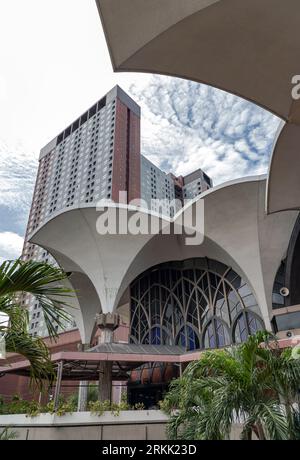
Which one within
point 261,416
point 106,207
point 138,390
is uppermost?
point 106,207

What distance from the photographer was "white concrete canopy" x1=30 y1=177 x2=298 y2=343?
15.8 meters

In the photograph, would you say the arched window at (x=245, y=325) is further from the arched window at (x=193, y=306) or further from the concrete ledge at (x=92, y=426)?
the concrete ledge at (x=92, y=426)

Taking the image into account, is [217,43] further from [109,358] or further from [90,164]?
[90,164]

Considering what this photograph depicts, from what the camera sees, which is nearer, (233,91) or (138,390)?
(233,91)

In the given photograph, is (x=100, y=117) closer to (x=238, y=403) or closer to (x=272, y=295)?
(x=272, y=295)

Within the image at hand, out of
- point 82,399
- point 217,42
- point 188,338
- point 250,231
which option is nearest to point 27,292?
point 217,42

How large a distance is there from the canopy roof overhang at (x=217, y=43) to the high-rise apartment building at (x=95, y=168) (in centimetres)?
4860

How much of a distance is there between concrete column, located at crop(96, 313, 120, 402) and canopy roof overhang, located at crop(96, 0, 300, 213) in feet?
46.4

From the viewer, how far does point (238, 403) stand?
5.40 m

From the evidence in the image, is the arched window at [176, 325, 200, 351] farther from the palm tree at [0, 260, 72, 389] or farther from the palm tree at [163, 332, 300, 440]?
the palm tree at [0, 260, 72, 389]

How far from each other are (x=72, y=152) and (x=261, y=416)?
71.8 metres

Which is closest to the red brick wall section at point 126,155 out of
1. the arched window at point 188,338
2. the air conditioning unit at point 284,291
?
the arched window at point 188,338

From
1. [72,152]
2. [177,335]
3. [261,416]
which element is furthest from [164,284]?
[72,152]

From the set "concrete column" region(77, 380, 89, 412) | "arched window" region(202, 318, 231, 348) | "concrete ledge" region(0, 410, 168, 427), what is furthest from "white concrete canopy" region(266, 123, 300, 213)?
"concrete column" region(77, 380, 89, 412)
